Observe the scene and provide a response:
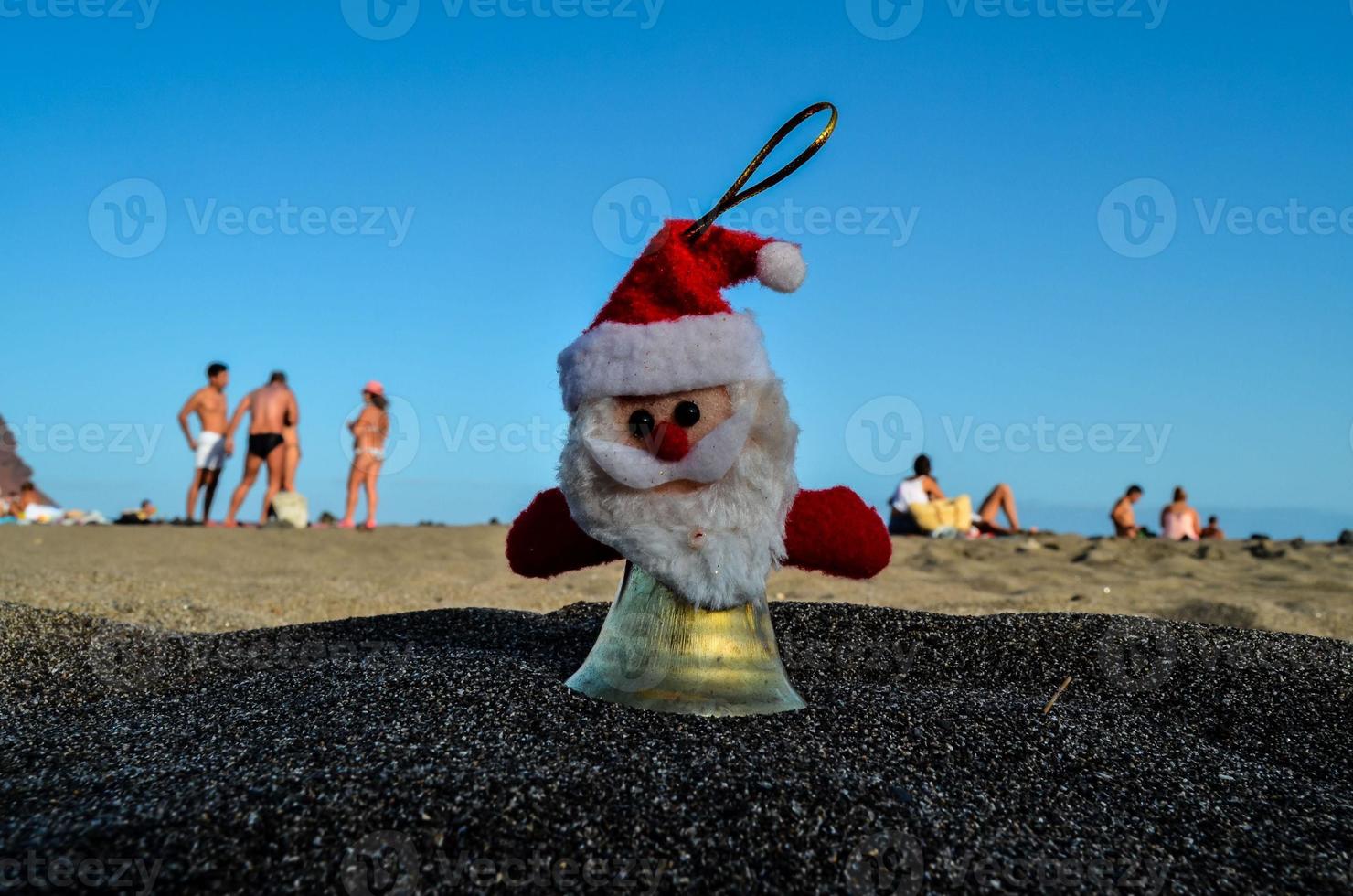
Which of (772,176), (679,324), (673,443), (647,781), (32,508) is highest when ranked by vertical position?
(772,176)

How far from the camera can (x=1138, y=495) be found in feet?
44.0

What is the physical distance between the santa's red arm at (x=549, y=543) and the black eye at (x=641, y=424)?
1.32 feet

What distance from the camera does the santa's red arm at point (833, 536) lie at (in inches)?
109

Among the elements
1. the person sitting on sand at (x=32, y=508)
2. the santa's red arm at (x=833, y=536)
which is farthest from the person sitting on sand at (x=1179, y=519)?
the person sitting on sand at (x=32, y=508)

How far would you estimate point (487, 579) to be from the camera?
7477 millimetres

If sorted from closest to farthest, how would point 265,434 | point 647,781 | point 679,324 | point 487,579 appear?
point 647,781 < point 679,324 < point 487,579 < point 265,434

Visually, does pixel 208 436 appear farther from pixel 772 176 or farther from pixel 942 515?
pixel 772 176

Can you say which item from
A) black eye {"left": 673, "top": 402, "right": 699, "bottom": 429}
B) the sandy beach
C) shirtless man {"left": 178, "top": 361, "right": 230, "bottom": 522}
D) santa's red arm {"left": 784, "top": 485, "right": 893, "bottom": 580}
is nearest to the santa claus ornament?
black eye {"left": 673, "top": 402, "right": 699, "bottom": 429}

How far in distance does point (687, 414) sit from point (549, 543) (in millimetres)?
647

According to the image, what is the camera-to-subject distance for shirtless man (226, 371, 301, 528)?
1110 centimetres

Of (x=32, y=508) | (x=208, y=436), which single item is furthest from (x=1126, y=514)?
(x=32, y=508)

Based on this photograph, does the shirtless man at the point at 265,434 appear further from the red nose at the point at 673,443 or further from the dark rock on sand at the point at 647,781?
the red nose at the point at 673,443

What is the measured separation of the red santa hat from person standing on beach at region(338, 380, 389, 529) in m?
8.69

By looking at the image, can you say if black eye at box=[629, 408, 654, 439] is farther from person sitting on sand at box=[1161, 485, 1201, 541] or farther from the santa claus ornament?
person sitting on sand at box=[1161, 485, 1201, 541]
